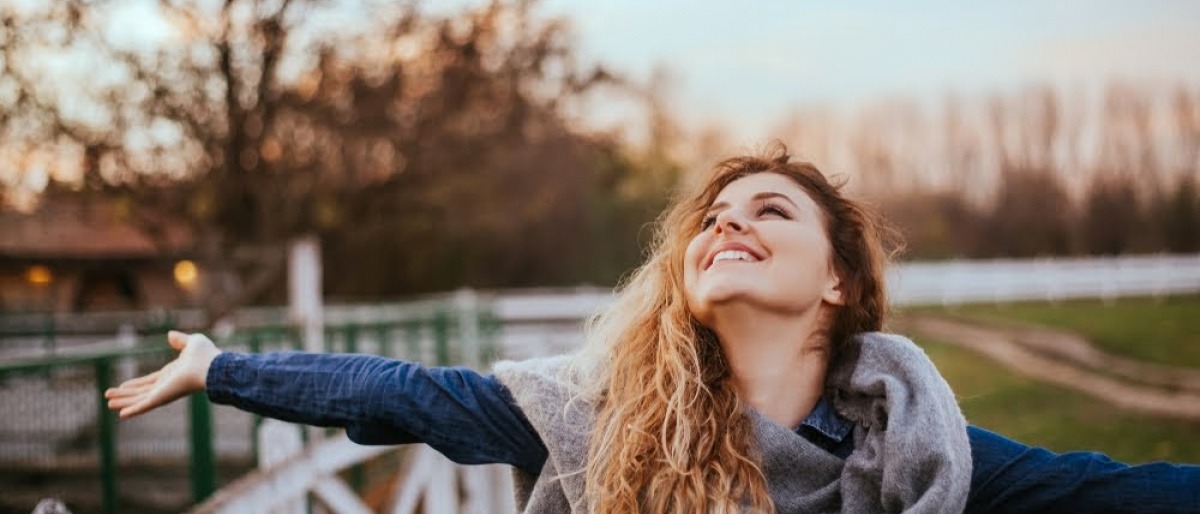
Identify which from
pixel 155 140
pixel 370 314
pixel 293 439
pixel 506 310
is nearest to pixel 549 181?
pixel 506 310

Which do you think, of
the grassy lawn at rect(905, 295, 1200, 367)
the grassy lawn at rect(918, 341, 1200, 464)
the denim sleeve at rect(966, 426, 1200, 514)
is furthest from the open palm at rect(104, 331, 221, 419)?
the grassy lawn at rect(905, 295, 1200, 367)

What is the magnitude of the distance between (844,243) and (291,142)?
27.1 ft

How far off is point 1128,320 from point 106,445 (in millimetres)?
18861

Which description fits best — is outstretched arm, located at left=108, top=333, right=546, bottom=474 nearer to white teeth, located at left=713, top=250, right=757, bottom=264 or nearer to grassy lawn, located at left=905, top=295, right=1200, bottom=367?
white teeth, located at left=713, top=250, right=757, bottom=264

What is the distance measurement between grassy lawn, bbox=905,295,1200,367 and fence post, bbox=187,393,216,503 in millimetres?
13865

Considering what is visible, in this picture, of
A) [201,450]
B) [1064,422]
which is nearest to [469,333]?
[1064,422]

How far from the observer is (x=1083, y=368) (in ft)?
47.8

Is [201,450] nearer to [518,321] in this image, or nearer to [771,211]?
[771,211]

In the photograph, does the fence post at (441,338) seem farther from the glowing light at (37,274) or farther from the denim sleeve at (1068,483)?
the denim sleeve at (1068,483)

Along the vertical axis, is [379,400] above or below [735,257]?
below

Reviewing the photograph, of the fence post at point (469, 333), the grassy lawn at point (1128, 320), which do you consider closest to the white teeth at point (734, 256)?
the fence post at point (469, 333)

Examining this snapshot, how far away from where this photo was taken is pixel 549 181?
22531 millimetres

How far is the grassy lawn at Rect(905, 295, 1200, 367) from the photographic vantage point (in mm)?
15117

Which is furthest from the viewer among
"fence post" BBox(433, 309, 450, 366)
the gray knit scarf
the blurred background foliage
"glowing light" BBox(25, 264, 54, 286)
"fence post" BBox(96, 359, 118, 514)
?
"glowing light" BBox(25, 264, 54, 286)
